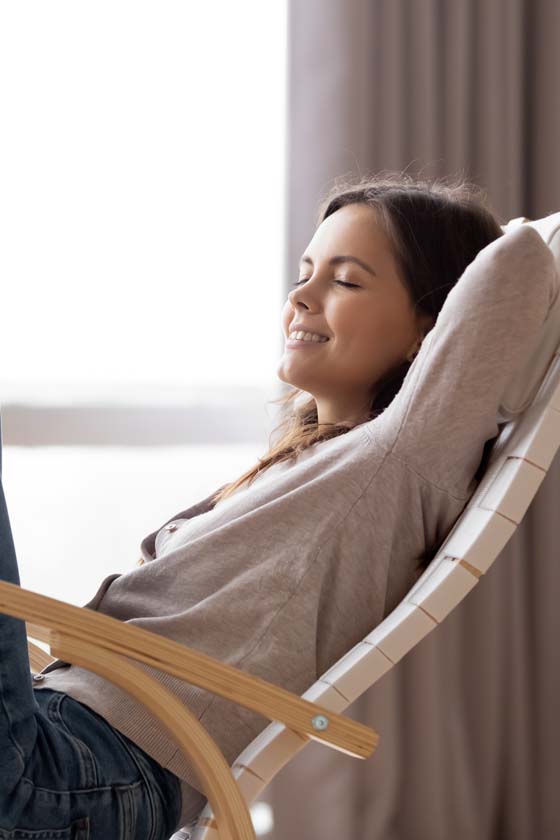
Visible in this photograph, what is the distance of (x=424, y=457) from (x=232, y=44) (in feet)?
4.70

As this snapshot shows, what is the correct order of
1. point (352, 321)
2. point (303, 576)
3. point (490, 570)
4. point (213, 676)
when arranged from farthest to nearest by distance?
point (490, 570)
point (352, 321)
point (303, 576)
point (213, 676)

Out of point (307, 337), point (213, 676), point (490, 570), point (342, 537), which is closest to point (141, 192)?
point (307, 337)

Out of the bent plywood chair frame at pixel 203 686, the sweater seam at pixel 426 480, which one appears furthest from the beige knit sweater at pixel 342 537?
the bent plywood chair frame at pixel 203 686

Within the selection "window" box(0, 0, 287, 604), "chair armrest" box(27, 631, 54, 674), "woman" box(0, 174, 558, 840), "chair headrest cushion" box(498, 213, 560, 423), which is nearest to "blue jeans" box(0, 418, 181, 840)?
"woman" box(0, 174, 558, 840)

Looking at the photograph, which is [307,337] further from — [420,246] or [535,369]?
[535,369]

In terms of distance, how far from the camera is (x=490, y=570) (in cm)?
216

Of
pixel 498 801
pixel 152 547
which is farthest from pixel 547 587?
pixel 152 547

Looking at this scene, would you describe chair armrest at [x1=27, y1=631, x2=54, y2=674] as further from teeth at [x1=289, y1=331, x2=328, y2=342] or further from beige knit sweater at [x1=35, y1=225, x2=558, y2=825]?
teeth at [x1=289, y1=331, x2=328, y2=342]

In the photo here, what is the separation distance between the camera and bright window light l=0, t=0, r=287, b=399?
2164 mm

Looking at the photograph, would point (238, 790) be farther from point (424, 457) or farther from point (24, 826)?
point (424, 457)

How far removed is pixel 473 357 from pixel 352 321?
32 cm

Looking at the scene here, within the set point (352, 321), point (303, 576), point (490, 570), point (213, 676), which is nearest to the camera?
point (213, 676)

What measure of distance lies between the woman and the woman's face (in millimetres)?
123

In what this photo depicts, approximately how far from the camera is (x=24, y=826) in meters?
0.96
